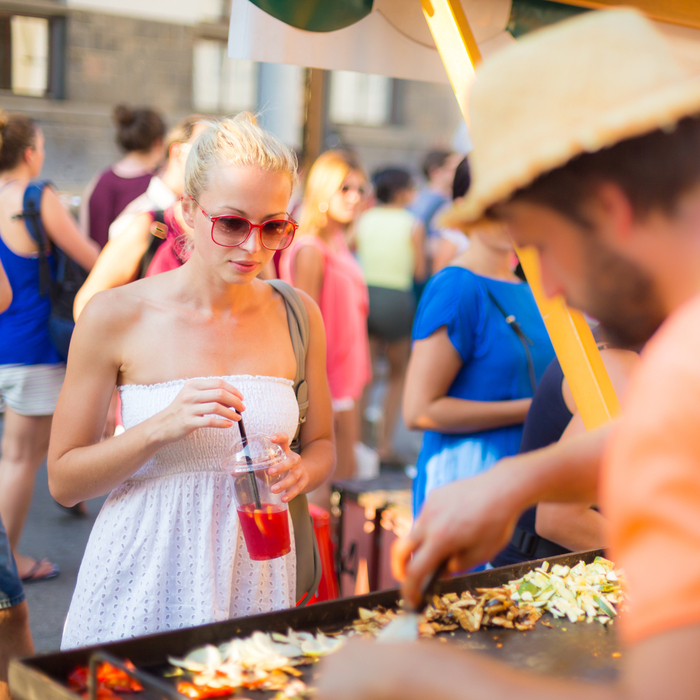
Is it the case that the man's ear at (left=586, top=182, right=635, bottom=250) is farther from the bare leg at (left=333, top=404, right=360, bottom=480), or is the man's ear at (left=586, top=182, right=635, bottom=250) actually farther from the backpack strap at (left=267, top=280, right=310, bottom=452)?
the bare leg at (left=333, top=404, right=360, bottom=480)

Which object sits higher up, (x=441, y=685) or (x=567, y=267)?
(x=567, y=267)

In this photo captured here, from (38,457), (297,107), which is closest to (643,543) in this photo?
(38,457)

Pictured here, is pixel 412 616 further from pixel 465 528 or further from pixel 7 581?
pixel 7 581

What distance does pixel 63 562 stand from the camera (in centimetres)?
430

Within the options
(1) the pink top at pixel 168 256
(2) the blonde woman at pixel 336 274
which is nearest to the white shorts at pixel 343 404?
(2) the blonde woman at pixel 336 274

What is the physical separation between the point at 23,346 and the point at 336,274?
5.63 feet

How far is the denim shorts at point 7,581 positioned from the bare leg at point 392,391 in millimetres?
4632

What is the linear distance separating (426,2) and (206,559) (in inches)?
53.8

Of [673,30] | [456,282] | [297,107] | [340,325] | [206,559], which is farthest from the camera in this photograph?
[297,107]

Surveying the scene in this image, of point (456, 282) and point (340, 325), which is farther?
point (340, 325)

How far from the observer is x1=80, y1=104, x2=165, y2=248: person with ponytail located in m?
5.11

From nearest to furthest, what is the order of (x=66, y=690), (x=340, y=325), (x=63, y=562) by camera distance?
1. (x=66, y=690)
2. (x=63, y=562)
3. (x=340, y=325)

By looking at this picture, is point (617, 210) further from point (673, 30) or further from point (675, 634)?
point (673, 30)

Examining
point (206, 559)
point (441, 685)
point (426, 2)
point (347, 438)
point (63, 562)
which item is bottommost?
point (63, 562)
